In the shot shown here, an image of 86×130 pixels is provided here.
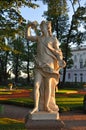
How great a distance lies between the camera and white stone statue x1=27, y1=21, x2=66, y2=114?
10.9 metres

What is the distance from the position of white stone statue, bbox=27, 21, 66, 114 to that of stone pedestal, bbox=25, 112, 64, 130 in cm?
24

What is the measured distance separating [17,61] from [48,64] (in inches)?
2785

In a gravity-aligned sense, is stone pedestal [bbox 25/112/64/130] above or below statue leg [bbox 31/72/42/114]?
below

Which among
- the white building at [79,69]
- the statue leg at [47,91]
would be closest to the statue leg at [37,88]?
the statue leg at [47,91]

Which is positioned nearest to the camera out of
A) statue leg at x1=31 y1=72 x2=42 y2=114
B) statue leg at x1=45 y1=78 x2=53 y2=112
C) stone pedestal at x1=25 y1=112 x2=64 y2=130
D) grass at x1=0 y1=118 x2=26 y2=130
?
stone pedestal at x1=25 y1=112 x2=64 y2=130

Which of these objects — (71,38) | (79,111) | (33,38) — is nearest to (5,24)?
(79,111)

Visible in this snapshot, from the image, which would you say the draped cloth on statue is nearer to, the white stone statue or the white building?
the white stone statue

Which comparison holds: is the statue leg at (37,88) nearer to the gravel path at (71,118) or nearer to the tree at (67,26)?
the gravel path at (71,118)

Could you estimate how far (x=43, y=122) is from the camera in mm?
10586

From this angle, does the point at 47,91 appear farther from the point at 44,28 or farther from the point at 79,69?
the point at 79,69

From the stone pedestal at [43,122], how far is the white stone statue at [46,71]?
236 millimetres

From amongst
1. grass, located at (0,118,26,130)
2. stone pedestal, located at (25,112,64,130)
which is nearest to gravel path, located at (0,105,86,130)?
grass, located at (0,118,26,130)

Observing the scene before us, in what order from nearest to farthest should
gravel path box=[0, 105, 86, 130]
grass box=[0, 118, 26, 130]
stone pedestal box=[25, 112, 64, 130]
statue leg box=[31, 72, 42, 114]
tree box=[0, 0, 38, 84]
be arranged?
stone pedestal box=[25, 112, 64, 130]
statue leg box=[31, 72, 42, 114]
grass box=[0, 118, 26, 130]
gravel path box=[0, 105, 86, 130]
tree box=[0, 0, 38, 84]

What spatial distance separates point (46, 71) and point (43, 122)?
1435 mm
